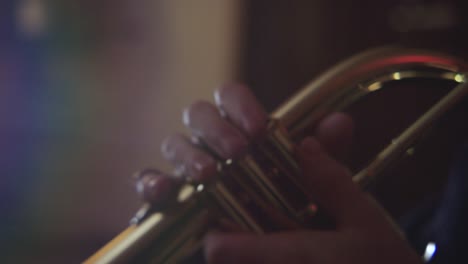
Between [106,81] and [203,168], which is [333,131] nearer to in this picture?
[203,168]

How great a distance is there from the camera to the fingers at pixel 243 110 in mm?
Answer: 412

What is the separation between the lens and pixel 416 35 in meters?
1.24

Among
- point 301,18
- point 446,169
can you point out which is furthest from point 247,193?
point 301,18

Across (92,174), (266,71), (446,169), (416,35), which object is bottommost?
(446,169)

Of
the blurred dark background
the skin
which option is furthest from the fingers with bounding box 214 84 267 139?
the blurred dark background

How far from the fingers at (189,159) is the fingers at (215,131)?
0.4 inches

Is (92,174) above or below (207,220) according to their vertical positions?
above

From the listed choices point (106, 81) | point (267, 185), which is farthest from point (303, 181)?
point (106, 81)

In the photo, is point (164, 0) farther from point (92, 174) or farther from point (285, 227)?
point (285, 227)

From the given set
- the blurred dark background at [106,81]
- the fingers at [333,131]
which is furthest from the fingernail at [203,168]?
the blurred dark background at [106,81]

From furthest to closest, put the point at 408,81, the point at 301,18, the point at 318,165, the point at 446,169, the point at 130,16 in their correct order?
the point at 130,16
the point at 301,18
the point at 446,169
the point at 408,81
the point at 318,165

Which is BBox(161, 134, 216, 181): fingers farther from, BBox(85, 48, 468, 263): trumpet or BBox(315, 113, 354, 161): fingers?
BBox(315, 113, 354, 161): fingers

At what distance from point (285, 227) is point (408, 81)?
0.22m

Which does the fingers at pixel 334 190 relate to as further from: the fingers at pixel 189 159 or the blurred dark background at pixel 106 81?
the blurred dark background at pixel 106 81
